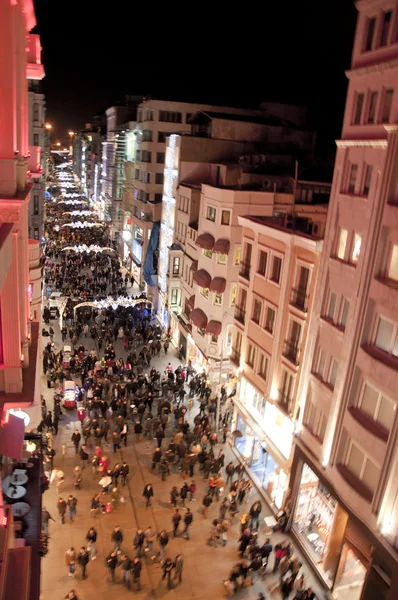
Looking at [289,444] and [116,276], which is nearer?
[289,444]

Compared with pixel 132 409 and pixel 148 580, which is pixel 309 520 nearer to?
pixel 148 580

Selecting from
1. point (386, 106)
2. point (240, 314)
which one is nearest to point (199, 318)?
point (240, 314)

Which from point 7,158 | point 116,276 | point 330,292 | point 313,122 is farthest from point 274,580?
point 313,122

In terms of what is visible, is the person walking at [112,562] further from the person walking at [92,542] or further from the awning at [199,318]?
the awning at [199,318]

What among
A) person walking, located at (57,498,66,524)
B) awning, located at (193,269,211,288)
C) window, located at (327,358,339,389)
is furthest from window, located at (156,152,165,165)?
person walking, located at (57,498,66,524)

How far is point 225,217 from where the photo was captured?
29.9m

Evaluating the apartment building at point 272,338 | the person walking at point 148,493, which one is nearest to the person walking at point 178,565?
the person walking at point 148,493

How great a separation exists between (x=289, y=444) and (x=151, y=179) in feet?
118

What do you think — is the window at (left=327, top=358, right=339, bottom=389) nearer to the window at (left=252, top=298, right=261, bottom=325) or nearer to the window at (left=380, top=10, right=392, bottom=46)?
the window at (left=252, top=298, right=261, bottom=325)

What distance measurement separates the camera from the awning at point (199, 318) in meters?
31.6

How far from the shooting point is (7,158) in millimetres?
10430

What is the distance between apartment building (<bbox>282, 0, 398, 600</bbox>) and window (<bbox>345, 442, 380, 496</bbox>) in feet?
0.14

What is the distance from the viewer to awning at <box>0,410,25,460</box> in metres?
11.1

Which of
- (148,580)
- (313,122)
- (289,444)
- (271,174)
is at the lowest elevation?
(148,580)
